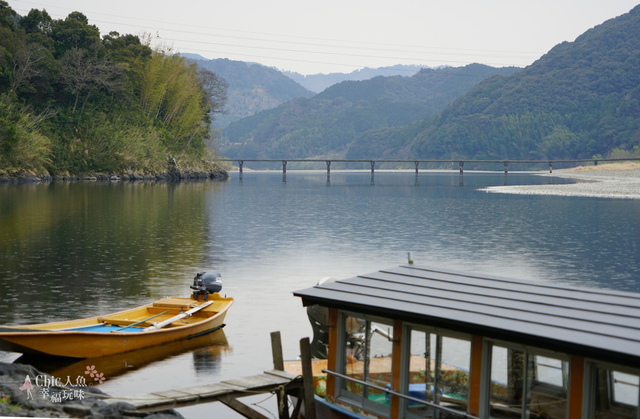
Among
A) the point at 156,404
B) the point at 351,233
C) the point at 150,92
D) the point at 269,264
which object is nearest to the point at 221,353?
the point at 156,404

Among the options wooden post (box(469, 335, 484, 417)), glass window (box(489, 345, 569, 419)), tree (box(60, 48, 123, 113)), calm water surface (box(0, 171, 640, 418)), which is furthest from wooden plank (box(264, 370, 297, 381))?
tree (box(60, 48, 123, 113))

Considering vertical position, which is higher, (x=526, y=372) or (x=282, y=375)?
(x=526, y=372)

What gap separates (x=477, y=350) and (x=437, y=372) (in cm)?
60

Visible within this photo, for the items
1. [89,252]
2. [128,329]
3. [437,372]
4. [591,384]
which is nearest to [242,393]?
[437,372]

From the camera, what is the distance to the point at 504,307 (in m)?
9.51

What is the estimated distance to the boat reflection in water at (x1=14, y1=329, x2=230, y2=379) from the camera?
1495cm

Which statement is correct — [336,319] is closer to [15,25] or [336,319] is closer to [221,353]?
[221,353]

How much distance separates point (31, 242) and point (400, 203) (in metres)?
42.8

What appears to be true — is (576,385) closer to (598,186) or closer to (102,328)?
(102,328)

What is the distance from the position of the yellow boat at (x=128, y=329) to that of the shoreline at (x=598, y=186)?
63839 millimetres

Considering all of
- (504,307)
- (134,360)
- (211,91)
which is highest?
(211,91)

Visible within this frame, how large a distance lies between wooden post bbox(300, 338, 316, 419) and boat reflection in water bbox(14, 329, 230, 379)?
5.41 meters

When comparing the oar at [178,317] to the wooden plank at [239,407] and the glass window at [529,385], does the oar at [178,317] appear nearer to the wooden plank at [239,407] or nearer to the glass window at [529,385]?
the wooden plank at [239,407]

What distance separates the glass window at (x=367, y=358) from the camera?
9750mm
